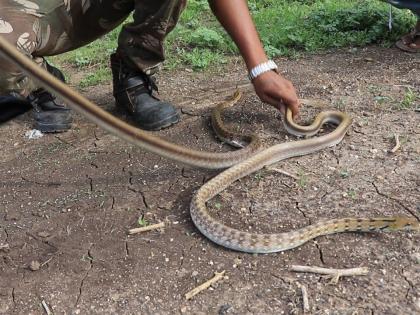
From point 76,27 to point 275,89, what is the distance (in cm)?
169

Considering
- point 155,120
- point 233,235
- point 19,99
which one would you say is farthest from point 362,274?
point 19,99

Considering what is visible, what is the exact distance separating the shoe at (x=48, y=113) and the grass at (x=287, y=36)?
87 cm

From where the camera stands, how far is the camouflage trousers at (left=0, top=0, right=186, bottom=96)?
3.68 m

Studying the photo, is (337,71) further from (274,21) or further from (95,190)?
(95,190)

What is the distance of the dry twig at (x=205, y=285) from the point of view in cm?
246

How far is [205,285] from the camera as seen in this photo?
250 cm

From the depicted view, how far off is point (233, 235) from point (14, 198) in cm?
147

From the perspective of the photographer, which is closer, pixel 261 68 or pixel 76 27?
pixel 261 68

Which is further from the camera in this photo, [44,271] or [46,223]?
[46,223]

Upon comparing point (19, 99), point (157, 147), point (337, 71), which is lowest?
point (337, 71)

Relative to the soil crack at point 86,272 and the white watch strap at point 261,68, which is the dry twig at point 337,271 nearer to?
the soil crack at point 86,272

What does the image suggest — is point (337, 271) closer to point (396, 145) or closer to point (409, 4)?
point (396, 145)

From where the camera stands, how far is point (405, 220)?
2678 mm

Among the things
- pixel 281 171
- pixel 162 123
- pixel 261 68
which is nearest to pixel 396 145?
pixel 281 171
